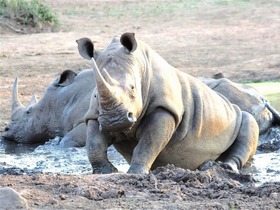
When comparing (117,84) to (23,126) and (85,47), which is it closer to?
(85,47)

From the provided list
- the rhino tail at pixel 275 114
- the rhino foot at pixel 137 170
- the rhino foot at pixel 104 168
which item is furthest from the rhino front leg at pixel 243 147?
the rhino tail at pixel 275 114

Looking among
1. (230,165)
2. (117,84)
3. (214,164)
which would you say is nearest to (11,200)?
(117,84)

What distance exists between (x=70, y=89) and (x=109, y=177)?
4.52m

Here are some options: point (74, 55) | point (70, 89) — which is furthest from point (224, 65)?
point (70, 89)

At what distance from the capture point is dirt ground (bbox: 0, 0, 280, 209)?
19.3 ft

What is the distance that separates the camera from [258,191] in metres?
6.25

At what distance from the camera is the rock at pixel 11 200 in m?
Result: 5.30

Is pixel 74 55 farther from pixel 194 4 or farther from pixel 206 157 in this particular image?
pixel 206 157

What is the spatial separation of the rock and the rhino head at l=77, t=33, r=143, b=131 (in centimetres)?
150

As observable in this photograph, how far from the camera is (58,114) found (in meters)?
11.0

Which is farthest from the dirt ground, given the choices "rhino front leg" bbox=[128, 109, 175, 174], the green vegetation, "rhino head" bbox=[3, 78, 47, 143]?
"rhino head" bbox=[3, 78, 47, 143]

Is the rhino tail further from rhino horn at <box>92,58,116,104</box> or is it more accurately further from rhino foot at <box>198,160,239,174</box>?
rhino horn at <box>92,58,116,104</box>

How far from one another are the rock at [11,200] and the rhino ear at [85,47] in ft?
7.27

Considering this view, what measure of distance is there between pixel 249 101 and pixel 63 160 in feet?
7.91
